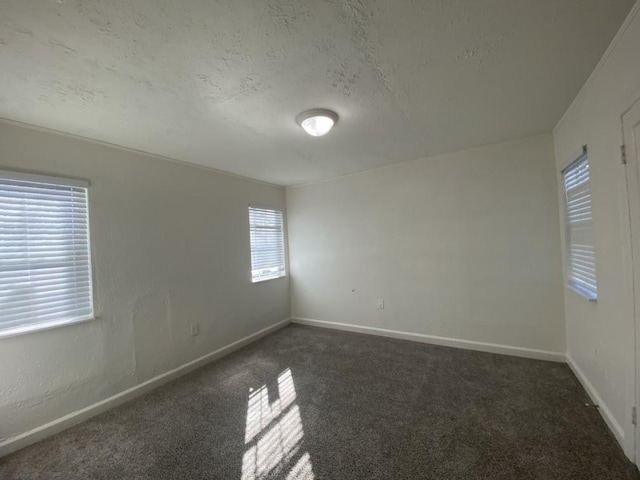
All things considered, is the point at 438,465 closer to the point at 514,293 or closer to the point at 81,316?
the point at 514,293

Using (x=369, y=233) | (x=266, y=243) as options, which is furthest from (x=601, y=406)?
(x=266, y=243)

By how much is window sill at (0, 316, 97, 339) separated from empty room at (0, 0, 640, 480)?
18 mm

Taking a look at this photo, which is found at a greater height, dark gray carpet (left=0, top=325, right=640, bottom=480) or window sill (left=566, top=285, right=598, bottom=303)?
window sill (left=566, top=285, right=598, bottom=303)

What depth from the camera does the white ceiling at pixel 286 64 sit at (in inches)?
45.3

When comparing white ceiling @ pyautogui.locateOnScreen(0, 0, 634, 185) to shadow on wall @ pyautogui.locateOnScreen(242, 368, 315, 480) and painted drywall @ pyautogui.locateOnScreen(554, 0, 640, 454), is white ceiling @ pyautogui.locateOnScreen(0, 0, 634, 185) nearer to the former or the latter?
painted drywall @ pyautogui.locateOnScreen(554, 0, 640, 454)

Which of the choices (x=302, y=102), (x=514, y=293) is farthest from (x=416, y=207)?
(x=302, y=102)

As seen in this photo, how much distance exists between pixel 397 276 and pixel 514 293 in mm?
1298

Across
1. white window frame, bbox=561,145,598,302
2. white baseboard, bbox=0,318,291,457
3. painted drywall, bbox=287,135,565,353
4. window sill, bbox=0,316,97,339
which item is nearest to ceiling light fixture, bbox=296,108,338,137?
painted drywall, bbox=287,135,565,353

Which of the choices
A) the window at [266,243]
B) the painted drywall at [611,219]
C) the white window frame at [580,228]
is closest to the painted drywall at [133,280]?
the window at [266,243]

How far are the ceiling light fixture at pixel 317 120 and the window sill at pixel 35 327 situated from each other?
8.02 feet

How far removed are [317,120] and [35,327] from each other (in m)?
2.64

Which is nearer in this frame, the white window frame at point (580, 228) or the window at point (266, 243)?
the white window frame at point (580, 228)

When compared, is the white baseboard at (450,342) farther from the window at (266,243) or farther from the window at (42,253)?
the window at (42,253)

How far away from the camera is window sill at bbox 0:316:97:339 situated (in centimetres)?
185
